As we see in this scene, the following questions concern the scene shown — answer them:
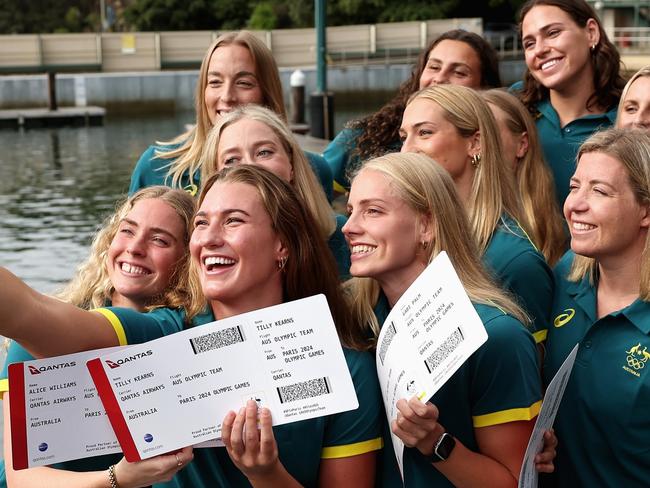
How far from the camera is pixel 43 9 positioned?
52.1m

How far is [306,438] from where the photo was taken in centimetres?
274

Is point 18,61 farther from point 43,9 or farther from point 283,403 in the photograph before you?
point 283,403

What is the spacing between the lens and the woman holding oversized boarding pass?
8.11 ft

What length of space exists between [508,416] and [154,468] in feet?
3.09

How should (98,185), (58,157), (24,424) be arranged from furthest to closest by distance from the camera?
(58,157) → (98,185) → (24,424)

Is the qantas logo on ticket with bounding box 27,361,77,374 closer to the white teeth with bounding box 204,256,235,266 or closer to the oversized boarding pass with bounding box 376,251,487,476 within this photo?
the white teeth with bounding box 204,256,235,266

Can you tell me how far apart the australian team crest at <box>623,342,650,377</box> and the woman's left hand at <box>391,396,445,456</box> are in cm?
67

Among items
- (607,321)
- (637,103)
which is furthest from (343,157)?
(607,321)

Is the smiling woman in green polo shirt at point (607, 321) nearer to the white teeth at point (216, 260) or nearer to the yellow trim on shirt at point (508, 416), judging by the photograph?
the yellow trim on shirt at point (508, 416)

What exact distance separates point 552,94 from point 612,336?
2.27 meters

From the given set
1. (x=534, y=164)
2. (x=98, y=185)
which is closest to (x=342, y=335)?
(x=534, y=164)

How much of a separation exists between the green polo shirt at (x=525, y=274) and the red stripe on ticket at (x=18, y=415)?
1.52 meters

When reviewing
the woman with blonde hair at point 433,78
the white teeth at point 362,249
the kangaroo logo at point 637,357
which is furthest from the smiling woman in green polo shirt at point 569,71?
the white teeth at point 362,249

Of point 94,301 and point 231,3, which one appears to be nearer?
point 94,301
